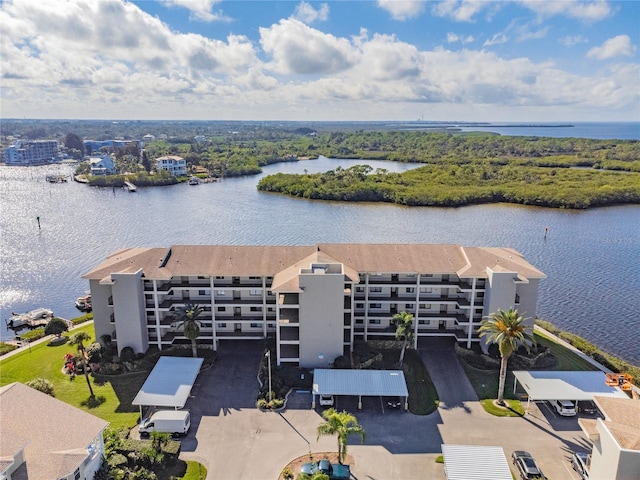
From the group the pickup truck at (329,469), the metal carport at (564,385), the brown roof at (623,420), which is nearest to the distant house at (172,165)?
the metal carport at (564,385)

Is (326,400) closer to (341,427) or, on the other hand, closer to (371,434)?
(371,434)

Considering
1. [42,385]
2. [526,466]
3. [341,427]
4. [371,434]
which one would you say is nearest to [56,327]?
[42,385]

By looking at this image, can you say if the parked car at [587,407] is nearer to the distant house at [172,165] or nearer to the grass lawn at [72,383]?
the grass lawn at [72,383]

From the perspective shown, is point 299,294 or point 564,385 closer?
point 564,385

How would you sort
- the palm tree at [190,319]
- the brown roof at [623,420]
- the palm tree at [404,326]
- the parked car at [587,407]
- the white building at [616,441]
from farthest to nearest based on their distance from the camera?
the palm tree at [190,319] < the palm tree at [404,326] < the parked car at [587,407] < the brown roof at [623,420] < the white building at [616,441]

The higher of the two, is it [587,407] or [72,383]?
[587,407]

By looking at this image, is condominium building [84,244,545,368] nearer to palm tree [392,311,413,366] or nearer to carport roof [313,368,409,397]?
carport roof [313,368,409,397]

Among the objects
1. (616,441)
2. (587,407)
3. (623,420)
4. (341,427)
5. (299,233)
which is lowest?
(587,407)

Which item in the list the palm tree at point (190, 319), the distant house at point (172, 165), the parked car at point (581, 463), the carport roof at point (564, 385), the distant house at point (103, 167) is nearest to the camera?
the parked car at point (581, 463)
